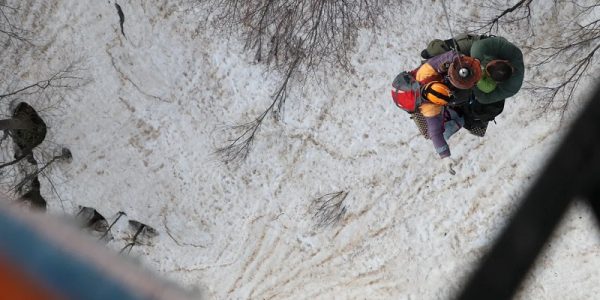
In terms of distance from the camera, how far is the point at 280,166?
4828mm

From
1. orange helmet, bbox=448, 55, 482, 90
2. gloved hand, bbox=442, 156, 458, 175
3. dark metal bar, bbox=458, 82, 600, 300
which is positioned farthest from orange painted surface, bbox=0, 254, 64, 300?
gloved hand, bbox=442, 156, 458, 175

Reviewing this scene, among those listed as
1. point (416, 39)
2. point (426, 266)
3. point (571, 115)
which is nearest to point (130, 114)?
point (416, 39)

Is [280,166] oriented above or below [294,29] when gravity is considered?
below

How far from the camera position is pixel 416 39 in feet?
14.9

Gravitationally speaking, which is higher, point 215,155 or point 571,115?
point 215,155

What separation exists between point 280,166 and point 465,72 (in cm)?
210

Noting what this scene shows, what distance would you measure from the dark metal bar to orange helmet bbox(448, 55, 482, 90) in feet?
5.15

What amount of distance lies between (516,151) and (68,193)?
13.1 feet

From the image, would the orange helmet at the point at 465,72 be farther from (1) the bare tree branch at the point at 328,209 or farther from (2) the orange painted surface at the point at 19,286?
(2) the orange painted surface at the point at 19,286

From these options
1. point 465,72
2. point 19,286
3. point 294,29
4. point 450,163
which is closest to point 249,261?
point 450,163

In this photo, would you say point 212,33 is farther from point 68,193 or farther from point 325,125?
point 68,193

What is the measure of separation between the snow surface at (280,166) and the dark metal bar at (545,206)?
9cm

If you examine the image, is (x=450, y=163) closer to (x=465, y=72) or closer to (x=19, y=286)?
(x=465, y=72)

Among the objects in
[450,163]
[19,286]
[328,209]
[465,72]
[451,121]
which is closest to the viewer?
[19,286]
